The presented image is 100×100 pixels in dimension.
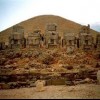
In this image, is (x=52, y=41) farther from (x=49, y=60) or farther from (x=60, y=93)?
(x=60, y=93)

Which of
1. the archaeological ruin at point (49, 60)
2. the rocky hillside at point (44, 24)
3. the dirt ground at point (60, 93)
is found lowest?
the dirt ground at point (60, 93)

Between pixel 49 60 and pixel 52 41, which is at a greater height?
pixel 52 41

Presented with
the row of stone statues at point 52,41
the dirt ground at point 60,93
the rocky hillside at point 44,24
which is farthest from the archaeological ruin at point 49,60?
the rocky hillside at point 44,24

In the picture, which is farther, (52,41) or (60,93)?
(52,41)

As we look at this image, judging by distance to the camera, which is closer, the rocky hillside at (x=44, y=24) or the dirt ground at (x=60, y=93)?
the dirt ground at (x=60, y=93)

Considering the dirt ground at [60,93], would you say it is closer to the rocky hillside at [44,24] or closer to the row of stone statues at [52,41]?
the row of stone statues at [52,41]

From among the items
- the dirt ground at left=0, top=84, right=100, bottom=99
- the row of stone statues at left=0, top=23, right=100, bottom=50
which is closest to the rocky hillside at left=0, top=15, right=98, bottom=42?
the row of stone statues at left=0, top=23, right=100, bottom=50

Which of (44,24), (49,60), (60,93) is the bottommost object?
(60,93)

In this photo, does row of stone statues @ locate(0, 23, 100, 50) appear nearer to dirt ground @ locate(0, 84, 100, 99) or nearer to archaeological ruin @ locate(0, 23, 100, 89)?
archaeological ruin @ locate(0, 23, 100, 89)

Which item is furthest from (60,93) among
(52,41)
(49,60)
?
(52,41)

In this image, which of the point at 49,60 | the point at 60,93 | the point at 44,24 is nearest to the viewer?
the point at 60,93

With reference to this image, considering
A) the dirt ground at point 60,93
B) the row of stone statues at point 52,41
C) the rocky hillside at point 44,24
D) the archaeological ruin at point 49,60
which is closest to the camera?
the dirt ground at point 60,93

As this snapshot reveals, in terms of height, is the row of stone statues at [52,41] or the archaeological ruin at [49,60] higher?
the row of stone statues at [52,41]

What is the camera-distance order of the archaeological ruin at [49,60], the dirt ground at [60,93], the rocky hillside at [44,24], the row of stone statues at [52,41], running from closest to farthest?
1. the dirt ground at [60,93]
2. the archaeological ruin at [49,60]
3. the row of stone statues at [52,41]
4. the rocky hillside at [44,24]
